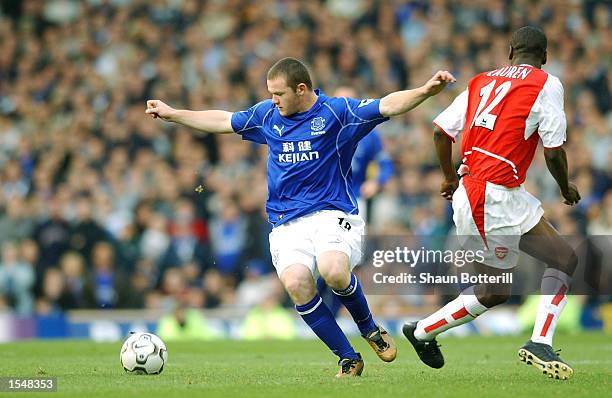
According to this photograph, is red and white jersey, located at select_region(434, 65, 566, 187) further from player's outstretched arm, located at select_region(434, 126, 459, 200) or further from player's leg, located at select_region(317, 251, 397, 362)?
player's leg, located at select_region(317, 251, 397, 362)

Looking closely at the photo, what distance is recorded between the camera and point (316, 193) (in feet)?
28.5

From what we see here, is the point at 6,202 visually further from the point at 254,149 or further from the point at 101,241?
the point at 254,149

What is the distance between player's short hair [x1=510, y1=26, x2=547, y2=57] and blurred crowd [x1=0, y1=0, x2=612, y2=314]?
26.8 feet

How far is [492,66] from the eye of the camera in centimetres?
1994

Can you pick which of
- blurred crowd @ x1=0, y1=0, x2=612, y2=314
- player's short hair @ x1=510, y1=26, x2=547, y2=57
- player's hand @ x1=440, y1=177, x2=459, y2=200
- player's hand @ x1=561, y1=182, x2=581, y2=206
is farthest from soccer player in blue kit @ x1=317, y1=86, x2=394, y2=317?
player's hand @ x1=561, y1=182, x2=581, y2=206

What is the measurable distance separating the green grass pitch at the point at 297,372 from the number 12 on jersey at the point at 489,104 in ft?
6.14

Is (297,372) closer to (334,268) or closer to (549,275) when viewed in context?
(334,268)

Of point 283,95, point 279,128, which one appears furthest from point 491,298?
point 283,95

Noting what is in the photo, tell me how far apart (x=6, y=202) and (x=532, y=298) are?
8.61 meters

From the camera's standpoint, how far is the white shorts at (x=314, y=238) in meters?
8.47

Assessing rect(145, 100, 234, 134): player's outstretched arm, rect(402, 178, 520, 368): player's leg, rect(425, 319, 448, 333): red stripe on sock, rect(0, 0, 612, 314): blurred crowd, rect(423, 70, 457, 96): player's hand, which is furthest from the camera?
rect(0, 0, 612, 314): blurred crowd

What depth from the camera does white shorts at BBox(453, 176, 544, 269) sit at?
8.47m

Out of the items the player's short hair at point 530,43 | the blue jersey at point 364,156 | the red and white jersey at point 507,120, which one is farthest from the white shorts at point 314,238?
the blue jersey at point 364,156

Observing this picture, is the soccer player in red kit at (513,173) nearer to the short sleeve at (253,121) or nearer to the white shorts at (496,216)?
the white shorts at (496,216)
